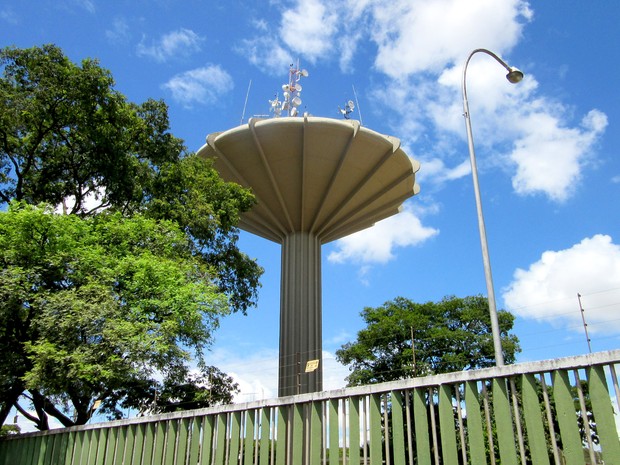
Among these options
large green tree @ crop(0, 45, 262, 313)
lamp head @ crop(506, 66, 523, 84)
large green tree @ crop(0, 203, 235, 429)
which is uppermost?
large green tree @ crop(0, 45, 262, 313)

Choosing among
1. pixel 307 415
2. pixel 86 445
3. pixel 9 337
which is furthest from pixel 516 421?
pixel 9 337

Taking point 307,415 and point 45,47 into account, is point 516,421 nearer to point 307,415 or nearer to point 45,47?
point 307,415

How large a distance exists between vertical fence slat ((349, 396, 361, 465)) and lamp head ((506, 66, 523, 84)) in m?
8.55

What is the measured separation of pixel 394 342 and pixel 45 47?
25.5 meters

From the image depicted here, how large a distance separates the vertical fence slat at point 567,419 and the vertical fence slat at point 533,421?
20cm

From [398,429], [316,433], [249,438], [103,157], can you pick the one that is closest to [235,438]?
[249,438]

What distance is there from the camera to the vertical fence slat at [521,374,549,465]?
17.0 ft

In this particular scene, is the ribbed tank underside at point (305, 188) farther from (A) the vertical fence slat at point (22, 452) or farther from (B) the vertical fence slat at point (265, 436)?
(B) the vertical fence slat at point (265, 436)

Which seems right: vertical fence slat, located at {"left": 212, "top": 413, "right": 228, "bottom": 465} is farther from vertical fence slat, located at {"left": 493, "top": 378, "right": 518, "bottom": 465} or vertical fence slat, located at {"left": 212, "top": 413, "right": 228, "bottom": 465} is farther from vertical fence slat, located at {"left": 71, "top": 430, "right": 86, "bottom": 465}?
vertical fence slat, located at {"left": 493, "top": 378, "right": 518, "bottom": 465}

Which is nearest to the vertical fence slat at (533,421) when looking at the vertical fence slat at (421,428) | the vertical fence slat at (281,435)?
the vertical fence slat at (421,428)

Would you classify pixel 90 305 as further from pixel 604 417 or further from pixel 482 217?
pixel 604 417

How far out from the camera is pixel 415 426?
6078 mm

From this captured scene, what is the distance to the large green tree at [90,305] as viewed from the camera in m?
13.7

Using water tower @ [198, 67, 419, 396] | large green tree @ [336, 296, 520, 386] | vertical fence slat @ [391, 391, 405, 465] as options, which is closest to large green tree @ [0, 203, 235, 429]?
vertical fence slat @ [391, 391, 405, 465]
